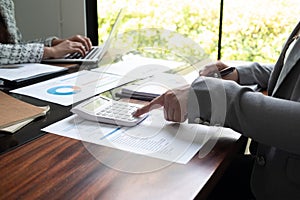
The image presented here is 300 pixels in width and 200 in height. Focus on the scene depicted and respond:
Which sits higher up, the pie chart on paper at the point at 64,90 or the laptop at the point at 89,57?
the laptop at the point at 89,57

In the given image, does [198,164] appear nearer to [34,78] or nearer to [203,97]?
[203,97]

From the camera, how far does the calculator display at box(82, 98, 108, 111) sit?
920 millimetres

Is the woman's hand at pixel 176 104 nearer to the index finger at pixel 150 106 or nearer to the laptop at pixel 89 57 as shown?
the index finger at pixel 150 106

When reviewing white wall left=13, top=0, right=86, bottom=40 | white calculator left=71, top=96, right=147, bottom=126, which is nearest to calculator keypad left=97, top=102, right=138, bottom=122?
white calculator left=71, top=96, right=147, bottom=126

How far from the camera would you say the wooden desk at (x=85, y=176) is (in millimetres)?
593

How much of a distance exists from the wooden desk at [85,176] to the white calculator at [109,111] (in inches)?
4.9

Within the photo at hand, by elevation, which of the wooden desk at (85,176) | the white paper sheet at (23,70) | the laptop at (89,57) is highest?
the laptop at (89,57)

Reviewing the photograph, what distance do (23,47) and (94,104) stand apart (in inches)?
28.1

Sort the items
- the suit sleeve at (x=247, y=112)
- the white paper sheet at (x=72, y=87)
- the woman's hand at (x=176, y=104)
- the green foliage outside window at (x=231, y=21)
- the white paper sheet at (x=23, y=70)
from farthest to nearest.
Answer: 1. the green foliage outside window at (x=231, y=21)
2. the white paper sheet at (x=23, y=70)
3. the white paper sheet at (x=72, y=87)
4. the woman's hand at (x=176, y=104)
5. the suit sleeve at (x=247, y=112)

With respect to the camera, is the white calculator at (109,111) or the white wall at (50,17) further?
the white wall at (50,17)

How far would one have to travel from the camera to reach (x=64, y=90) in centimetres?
114

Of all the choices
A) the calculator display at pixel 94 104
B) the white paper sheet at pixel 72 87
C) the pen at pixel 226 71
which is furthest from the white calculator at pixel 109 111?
the pen at pixel 226 71

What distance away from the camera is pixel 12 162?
0.69 meters

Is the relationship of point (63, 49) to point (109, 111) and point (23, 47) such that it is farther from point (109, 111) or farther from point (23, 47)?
point (109, 111)
